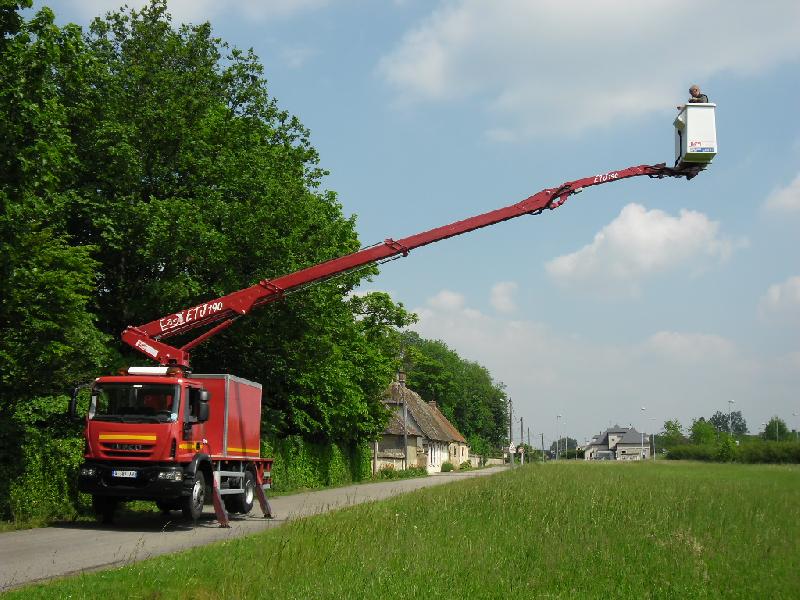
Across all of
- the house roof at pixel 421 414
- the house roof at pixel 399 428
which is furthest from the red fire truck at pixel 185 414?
the house roof at pixel 421 414

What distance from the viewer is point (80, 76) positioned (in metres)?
17.8

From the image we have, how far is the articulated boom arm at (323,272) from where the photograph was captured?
17.9 m

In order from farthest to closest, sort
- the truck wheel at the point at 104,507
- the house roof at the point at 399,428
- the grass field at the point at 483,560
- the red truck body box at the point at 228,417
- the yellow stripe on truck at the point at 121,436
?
the house roof at the point at 399,428, the red truck body box at the point at 228,417, the truck wheel at the point at 104,507, the yellow stripe on truck at the point at 121,436, the grass field at the point at 483,560

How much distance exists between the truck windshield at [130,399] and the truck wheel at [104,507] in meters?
1.68

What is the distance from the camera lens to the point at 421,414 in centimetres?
8425

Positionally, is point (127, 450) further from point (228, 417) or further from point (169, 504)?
point (228, 417)

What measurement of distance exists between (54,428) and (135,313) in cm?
634

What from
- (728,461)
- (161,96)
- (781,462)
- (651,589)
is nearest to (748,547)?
(651,589)

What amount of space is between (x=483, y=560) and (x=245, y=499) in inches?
416

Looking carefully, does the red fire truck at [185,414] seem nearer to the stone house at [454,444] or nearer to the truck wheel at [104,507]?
the truck wheel at [104,507]

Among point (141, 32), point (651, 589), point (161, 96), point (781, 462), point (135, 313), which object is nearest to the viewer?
point (651, 589)

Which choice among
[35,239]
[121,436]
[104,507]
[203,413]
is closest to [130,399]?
[121,436]

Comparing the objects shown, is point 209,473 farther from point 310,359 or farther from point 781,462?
point 781,462

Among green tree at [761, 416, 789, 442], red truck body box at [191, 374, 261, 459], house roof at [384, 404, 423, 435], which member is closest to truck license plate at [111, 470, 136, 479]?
red truck body box at [191, 374, 261, 459]
